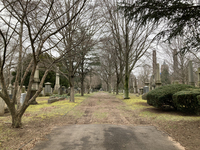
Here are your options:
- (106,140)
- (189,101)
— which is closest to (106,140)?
(106,140)

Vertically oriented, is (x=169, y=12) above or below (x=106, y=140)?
above

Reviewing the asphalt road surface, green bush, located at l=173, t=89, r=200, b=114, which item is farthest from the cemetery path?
green bush, located at l=173, t=89, r=200, b=114

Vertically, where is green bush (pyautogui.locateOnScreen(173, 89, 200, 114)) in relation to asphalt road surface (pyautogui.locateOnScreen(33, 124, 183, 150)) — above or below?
above

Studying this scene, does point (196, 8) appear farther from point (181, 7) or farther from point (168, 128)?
point (168, 128)

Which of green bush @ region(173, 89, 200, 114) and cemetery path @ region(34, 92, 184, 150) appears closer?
cemetery path @ region(34, 92, 184, 150)

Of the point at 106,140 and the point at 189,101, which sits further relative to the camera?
the point at 189,101

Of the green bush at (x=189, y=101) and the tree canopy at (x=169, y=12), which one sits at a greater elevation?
the tree canopy at (x=169, y=12)

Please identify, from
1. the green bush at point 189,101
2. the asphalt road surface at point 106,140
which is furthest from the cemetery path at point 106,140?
the green bush at point 189,101

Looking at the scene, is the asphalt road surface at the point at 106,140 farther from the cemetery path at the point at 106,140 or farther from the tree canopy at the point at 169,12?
the tree canopy at the point at 169,12

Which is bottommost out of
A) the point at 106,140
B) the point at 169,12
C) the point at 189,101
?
the point at 106,140

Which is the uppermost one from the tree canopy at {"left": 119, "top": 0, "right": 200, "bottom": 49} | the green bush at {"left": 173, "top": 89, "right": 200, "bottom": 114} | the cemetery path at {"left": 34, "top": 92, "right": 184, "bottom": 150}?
the tree canopy at {"left": 119, "top": 0, "right": 200, "bottom": 49}

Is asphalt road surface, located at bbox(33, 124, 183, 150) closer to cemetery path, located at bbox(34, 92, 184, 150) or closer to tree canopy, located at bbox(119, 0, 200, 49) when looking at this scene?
cemetery path, located at bbox(34, 92, 184, 150)

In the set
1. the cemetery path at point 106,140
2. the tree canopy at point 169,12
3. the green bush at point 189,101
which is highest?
the tree canopy at point 169,12

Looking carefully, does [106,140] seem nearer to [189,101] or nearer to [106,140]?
[106,140]
